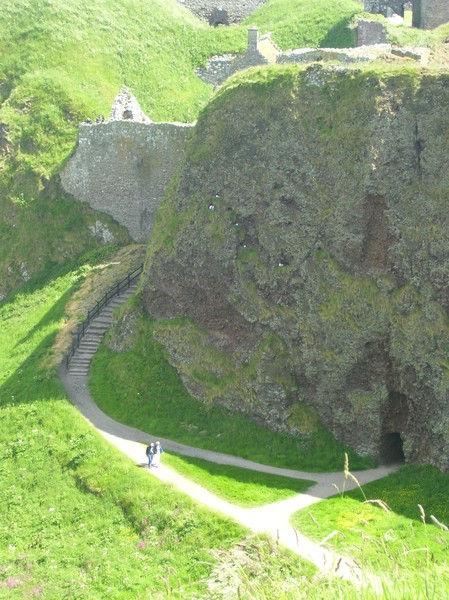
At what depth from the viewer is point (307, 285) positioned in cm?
3173

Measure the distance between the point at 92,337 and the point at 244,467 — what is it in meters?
11.4

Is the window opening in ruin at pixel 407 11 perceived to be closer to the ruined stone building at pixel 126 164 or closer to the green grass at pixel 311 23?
the green grass at pixel 311 23

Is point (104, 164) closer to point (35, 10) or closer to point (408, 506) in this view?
point (35, 10)

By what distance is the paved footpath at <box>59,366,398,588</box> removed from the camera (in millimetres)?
25078

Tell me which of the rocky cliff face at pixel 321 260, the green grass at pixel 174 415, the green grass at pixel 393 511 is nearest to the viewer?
the green grass at pixel 393 511

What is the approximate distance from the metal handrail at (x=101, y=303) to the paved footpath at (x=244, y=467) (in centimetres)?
219

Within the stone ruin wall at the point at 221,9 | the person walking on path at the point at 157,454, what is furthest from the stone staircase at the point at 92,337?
the stone ruin wall at the point at 221,9

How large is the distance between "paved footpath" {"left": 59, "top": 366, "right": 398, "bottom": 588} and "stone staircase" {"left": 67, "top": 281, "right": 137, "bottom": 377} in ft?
2.74

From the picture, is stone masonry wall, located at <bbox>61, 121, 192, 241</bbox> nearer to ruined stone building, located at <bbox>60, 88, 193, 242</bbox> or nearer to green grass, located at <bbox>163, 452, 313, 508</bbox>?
ruined stone building, located at <bbox>60, 88, 193, 242</bbox>

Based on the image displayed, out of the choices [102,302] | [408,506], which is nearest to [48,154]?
[102,302]

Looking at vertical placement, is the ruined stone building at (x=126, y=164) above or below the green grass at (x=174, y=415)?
above

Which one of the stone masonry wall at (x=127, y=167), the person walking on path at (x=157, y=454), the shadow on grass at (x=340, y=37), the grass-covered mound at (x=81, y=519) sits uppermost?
the shadow on grass at (x=340, y=37)

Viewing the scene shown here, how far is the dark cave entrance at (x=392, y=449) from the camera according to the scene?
1195 inches

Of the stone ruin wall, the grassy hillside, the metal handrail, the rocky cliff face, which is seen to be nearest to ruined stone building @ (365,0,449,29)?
the grassy hillside
